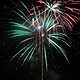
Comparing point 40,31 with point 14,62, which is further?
point 14,62

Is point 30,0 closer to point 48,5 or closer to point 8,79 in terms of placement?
point 48,5

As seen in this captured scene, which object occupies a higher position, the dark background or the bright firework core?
the bright firework core

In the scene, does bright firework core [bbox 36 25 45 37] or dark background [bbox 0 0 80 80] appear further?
dark background [bbox 0 0 80 80]

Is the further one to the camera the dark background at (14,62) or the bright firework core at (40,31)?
the dark background at (14,62)

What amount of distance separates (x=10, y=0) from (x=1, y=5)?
508 millimetres

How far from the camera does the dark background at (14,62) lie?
6.49 metres

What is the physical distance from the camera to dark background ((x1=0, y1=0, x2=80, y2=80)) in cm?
649

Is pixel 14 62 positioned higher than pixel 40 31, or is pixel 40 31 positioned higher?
pixel 40 31

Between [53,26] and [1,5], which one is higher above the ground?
[1,5]

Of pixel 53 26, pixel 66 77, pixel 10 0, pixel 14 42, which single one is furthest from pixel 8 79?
pixel 53 26

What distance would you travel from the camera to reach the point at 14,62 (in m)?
6.55

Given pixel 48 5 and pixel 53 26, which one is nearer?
pixel 48 5

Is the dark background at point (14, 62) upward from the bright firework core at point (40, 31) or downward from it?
downward

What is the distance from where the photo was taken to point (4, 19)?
6.57m
